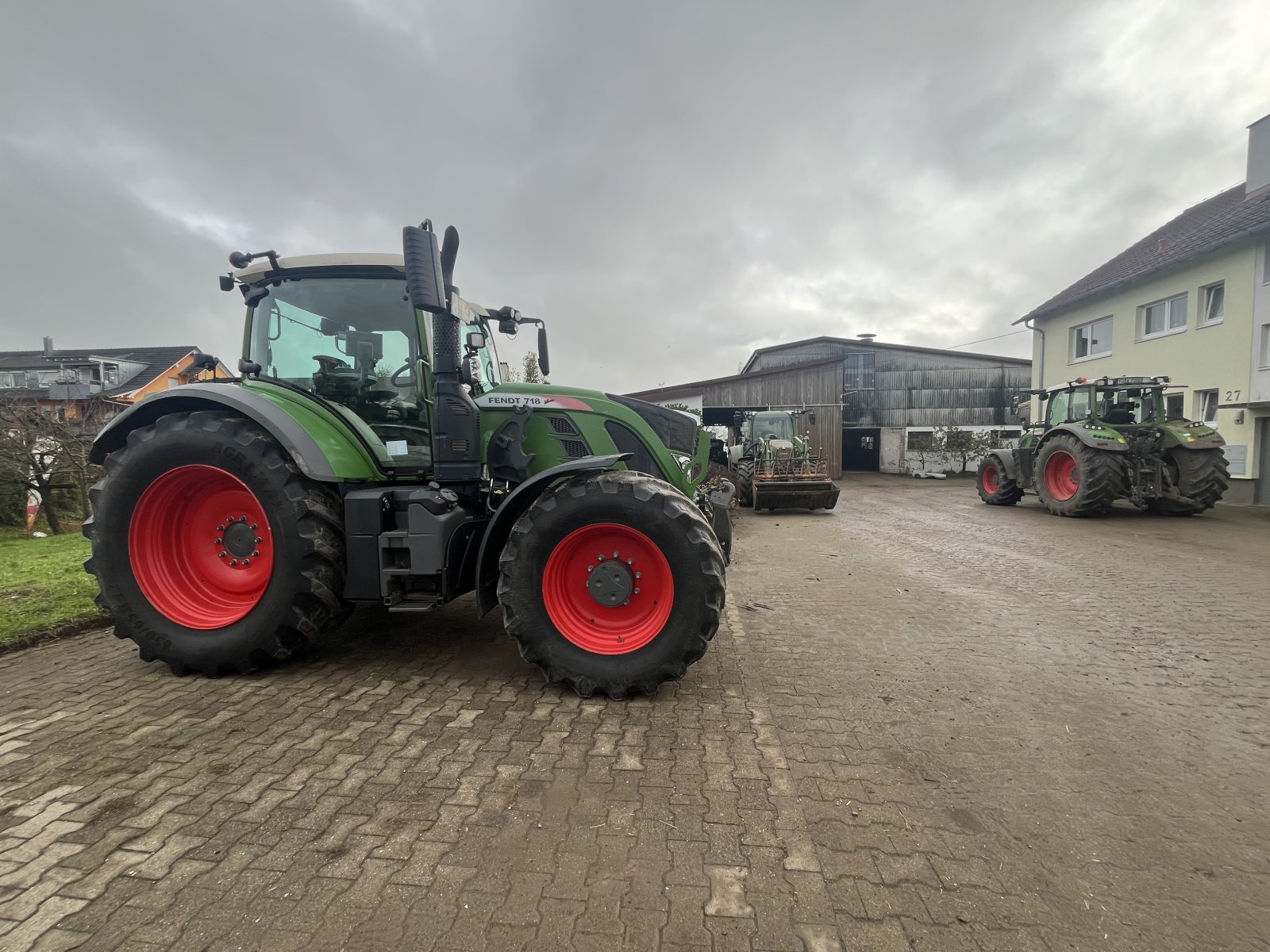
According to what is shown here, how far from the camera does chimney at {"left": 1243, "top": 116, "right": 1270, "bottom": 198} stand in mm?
11938

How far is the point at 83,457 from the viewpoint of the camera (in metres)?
12.4

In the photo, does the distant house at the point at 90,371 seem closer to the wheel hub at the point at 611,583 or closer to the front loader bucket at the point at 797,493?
the front loader bucket at the point at 797,493

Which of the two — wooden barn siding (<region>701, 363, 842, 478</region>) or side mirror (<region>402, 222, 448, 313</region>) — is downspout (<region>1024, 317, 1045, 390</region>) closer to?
wooden barn siding (<region>701, 363, 842, 478</region>)

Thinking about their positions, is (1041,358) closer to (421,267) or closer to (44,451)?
(421,267)

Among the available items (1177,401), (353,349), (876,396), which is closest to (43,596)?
(353,349)

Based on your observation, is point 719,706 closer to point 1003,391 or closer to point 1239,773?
point 1239,773

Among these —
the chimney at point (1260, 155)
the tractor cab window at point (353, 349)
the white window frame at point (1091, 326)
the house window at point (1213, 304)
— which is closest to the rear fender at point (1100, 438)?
the house window at point (1213, 304)

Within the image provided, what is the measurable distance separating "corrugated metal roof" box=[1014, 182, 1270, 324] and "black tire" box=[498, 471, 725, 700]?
53.1 ft

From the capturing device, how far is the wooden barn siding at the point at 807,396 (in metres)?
23.0

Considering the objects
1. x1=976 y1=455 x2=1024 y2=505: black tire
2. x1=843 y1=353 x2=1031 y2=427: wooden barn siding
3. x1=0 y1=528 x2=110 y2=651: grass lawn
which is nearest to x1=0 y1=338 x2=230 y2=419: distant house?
x1=0 y1=528 x2=110 y2=651: grass lawn

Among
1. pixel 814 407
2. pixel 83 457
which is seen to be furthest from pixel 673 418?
pixel 814 407

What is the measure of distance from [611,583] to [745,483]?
9.34 metres

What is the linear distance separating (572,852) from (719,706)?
3.99ft

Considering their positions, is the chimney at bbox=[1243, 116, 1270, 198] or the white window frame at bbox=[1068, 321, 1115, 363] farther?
the white window frame at bbox=[1068, 321, 1115, 363]
